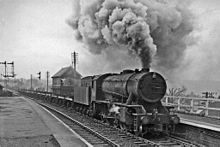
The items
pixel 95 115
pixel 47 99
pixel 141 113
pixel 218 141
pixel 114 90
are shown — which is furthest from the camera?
pixel 47 99

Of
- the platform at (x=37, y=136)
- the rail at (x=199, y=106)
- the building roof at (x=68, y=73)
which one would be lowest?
the platform at (x=37, y=136)

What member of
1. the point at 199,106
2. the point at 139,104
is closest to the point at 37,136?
the point at 139,104

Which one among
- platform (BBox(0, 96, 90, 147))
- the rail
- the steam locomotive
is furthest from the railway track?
the rail

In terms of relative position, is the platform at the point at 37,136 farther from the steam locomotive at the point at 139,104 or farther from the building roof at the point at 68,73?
the building roof at the point at 68,73

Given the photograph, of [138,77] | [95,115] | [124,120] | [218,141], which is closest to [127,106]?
[124,120]

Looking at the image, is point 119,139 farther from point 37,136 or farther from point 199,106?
point 199,106

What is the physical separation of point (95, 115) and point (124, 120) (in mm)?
4330

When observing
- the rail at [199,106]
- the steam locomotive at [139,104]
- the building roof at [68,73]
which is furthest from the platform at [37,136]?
the building roof at [68,73]

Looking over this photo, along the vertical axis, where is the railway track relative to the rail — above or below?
below

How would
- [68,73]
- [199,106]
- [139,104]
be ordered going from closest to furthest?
[139,104]
[199,106]
[68,73]

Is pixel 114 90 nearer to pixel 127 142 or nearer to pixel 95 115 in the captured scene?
pixel 95 115

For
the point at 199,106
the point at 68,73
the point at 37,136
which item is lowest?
the point at 37,136

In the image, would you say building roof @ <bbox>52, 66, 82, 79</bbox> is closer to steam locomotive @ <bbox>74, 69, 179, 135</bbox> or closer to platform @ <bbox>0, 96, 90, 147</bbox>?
platform @ <bbox>0, 96, 90, 147</bbox>

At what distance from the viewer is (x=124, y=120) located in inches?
391
